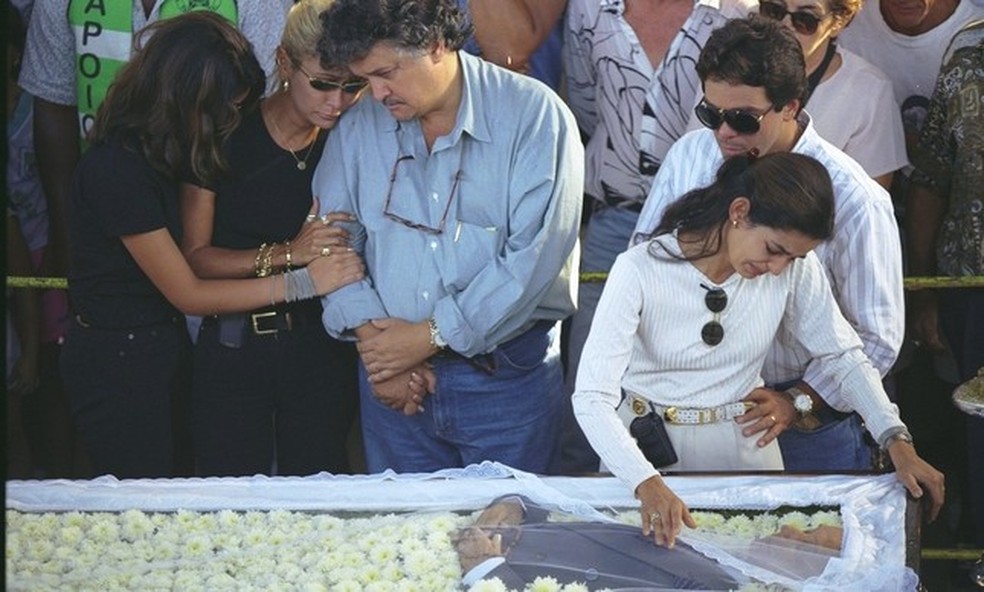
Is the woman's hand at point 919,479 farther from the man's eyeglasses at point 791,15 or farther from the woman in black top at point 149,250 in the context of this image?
the woman in black top at point 149,250

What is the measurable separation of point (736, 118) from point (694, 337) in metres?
0.59

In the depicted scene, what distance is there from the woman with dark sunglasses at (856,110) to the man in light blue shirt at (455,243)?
894mm

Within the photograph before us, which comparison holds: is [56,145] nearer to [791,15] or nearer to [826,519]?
[791,15]

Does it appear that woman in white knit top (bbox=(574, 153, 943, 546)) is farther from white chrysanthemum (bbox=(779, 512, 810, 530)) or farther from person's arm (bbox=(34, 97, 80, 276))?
person's arm (bbox=(34, 97, 80, 276))

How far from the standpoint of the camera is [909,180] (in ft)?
17.2

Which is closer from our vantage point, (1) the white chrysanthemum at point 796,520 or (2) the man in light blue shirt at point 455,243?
(1) the white chrysanthemum at point 796,520

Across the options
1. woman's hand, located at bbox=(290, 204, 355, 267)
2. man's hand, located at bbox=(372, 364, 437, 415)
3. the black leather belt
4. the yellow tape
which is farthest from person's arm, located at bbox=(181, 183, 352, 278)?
the yellow tape

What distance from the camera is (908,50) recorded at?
17.3 ft

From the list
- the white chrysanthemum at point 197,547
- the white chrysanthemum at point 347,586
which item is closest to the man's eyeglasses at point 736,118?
the white chrysanthemum at point 347,586

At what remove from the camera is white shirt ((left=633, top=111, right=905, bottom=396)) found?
14.1ft

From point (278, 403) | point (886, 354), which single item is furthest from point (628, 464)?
point (278, 403)

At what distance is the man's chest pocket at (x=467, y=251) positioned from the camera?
4395 mm

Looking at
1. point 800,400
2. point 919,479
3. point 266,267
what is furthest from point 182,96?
point 919,479

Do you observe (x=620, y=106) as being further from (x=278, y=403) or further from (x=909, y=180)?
A: (x=278, y=403)
